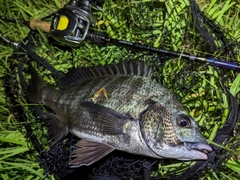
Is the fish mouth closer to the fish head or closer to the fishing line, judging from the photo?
the fish head

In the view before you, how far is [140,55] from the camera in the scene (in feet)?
11.0

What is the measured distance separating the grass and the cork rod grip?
12 cm

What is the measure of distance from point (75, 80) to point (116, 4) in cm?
84

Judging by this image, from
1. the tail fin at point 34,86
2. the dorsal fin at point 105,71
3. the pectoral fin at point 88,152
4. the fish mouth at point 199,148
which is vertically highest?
the dorsal fin at point 105,71

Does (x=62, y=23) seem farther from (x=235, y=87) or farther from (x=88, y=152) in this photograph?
(x=235, y=87)

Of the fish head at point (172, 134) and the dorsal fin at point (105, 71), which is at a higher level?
the dorsal fin at point (105, 71)

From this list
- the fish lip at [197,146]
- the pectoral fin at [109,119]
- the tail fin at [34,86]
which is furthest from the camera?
the tail fin at [34,86]

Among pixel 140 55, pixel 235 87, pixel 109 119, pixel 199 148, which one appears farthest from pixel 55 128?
pixel 235 87

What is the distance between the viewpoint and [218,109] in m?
3.15

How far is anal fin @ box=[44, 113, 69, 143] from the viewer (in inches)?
123

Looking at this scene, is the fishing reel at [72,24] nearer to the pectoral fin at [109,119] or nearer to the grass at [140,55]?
the grass at [140,55]

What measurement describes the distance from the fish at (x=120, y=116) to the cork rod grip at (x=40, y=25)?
551mm

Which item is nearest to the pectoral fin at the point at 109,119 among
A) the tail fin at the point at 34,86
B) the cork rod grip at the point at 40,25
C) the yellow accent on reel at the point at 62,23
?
the tail fin at the point at 34,86

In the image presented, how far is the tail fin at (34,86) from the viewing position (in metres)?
3.27
